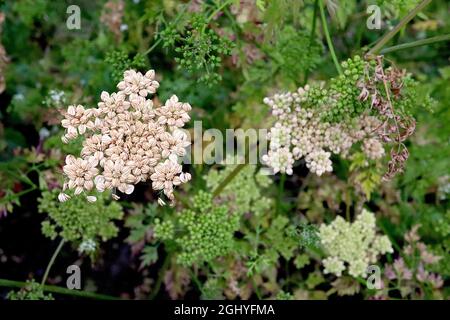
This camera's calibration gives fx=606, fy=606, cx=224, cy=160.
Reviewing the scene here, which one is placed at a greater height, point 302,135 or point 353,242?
point 302,135

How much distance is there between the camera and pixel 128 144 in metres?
2.05

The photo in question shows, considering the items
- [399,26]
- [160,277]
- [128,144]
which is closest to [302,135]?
[399,26]

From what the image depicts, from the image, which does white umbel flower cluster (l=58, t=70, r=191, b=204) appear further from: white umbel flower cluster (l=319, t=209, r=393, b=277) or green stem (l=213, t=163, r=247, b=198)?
white umbel flower cluster (l=319, t=209, r=393, b=277)

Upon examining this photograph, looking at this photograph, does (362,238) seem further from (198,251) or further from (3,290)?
(3,290)

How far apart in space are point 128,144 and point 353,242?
1332mm

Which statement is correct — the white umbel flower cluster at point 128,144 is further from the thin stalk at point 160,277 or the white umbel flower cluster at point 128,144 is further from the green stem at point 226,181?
the thin stalk at point 160,277

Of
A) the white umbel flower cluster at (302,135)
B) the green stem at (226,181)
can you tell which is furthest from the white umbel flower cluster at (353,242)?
the white umbel flower cluster at (302,135)

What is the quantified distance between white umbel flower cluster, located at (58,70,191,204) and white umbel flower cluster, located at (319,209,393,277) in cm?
107

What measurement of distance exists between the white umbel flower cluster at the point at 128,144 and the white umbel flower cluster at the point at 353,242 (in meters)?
1.07

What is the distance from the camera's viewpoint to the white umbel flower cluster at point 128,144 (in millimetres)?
2018

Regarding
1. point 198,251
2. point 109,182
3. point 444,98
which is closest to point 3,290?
point 198,251

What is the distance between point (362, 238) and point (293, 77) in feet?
2.82

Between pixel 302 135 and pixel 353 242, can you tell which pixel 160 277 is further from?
pixel 302 135
